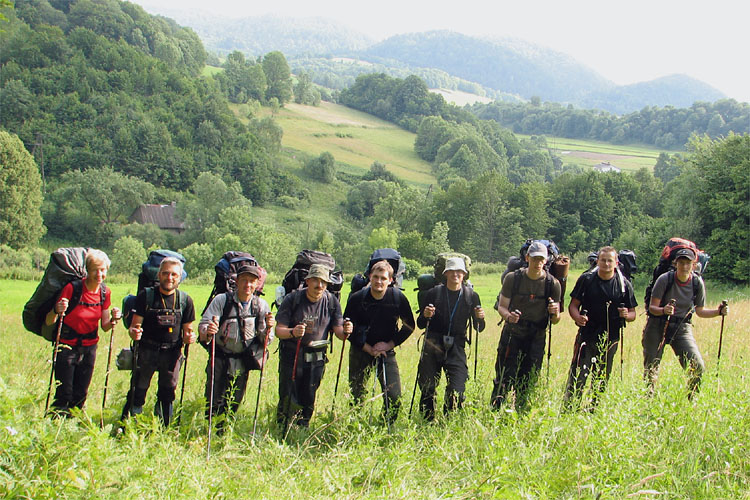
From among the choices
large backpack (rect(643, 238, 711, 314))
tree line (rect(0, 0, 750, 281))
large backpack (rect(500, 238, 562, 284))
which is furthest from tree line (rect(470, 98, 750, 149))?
large backpack (rect(500, 238, 562, 284))

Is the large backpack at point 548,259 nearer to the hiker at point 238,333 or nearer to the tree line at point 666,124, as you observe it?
the hiker at point 238,333

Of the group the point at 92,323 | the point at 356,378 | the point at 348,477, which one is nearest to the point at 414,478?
the point at 348,477

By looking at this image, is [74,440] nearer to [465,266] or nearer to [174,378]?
[174,378]

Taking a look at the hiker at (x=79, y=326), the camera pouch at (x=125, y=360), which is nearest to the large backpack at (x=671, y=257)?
the camera pouch at (x=125, y=360)

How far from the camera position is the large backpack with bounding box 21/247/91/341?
5359 mm

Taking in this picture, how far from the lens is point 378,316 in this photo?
617cm

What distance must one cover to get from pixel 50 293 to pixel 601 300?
591cm

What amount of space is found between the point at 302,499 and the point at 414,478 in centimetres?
106

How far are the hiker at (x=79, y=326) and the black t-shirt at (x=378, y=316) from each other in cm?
243

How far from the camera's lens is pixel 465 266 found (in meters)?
6.48

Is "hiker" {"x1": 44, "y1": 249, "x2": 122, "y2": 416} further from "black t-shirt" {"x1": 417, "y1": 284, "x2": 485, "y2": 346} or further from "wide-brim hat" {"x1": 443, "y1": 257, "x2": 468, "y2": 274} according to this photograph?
"wide-brim hat" {"x1": 443, "y1": 257, "x2": 468, "y2": 274}

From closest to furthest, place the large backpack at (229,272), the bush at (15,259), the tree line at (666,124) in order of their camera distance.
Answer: the large backpack at (229,272)
the bush at (15,259)
the tree line at (666,124)

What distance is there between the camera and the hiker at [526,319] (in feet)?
21.0

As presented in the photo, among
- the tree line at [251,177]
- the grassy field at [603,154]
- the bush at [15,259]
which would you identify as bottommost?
the bush at [15,259]
